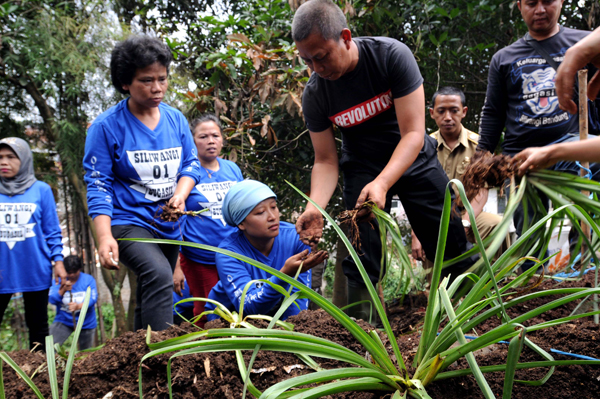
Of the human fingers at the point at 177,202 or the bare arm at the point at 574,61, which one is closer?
the bare arm at the point at 574,61

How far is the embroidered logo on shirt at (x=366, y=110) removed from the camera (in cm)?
254

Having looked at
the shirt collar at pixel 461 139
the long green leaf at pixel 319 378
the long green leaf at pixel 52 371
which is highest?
the shirt collar at pixel 461 139

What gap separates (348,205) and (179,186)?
1030mm

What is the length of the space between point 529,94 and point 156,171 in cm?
241

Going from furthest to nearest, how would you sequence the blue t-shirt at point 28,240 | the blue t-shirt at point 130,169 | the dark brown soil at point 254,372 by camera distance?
the blue t-shirt at point 28,240
the blue t-shirt at point 130,169
the dark brown soil at point 254,372

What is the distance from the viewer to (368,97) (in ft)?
8.29

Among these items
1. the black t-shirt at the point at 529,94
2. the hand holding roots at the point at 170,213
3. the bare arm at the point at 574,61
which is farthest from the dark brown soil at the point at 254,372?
the black t-shirt at the point at 529,94

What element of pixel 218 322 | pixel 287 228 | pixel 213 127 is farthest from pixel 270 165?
pixel 218 322

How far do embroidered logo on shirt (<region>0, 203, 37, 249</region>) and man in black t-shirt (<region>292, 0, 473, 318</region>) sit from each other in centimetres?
253

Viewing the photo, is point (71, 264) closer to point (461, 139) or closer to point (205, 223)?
point (205, 223)

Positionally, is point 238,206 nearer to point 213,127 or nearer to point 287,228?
point 287,228

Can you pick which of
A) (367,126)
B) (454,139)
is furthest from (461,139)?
(367,126)

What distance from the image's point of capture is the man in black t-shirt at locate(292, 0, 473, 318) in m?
2.27

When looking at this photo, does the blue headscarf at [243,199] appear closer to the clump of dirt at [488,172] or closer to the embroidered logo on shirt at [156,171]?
the embroidered logo on shirt at [156,171]
